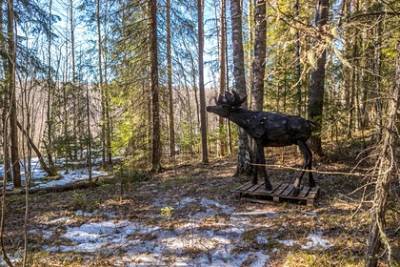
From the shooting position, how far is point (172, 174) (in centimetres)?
964

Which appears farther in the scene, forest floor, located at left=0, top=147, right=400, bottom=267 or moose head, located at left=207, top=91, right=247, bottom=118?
moose head, located at left=207, top=91, right=247, bottom=118

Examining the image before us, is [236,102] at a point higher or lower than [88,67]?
lower

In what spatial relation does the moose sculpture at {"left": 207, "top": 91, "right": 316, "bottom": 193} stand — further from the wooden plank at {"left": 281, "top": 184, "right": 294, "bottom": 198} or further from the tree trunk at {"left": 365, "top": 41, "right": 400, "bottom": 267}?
the tree trunk at {"left": 365, "top": 41, "right": 400, "bottom": 267}

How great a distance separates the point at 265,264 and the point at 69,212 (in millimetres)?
4383

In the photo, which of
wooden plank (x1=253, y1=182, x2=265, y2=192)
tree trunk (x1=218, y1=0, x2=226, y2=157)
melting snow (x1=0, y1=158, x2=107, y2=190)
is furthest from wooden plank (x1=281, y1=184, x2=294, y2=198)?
tree trunk (x1=218, y1=0, x2=226, y2=157)

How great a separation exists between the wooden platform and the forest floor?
152mm

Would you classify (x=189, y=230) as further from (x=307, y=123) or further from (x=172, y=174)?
(x=172, y=174)

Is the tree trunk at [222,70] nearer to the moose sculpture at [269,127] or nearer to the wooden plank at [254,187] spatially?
the moose sculpture at [269,127]

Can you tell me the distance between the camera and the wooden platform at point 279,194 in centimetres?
551

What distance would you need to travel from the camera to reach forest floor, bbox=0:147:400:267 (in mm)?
4117

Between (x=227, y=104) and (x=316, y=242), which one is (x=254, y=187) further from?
(x=316, y=242)

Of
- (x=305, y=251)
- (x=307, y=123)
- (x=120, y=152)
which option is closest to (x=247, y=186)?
(x=307, y=123)

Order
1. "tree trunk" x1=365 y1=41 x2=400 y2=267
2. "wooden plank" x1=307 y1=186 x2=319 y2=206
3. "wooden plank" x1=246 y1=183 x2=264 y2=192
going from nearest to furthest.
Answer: "tree trunk" x1=365 y1=41 x2=400 y2=267
"wooden plank" x1=307 y1=186 x2=319 y2=206
"wooden plank" x1=246 y1=183 x2=264 y2=192

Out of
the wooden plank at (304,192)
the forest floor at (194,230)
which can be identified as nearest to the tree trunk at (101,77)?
the forest floor at (194,230)
